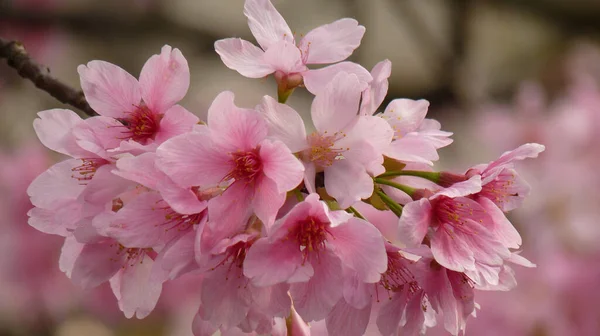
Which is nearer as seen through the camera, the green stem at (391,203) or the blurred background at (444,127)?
the green stem at (391,203)

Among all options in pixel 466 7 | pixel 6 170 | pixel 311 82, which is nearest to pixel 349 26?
pixel 311 82

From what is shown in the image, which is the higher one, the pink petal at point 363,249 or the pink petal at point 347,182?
the pink petal at point 347,182

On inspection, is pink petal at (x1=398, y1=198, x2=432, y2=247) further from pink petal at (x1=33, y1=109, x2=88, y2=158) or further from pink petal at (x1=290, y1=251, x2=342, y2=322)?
pink petal at (x1=33, y1=109, x2=88, y2=158)

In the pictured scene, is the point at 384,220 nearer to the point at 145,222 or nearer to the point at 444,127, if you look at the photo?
the point at 444,127

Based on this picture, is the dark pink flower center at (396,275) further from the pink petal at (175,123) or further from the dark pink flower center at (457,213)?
the pink petal at (175,123)

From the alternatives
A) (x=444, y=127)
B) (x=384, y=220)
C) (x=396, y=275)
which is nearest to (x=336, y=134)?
(x=396, y=275)

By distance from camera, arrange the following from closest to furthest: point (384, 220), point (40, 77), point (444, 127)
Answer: point (40, 77) → point (384, 220) → point (444, 127)

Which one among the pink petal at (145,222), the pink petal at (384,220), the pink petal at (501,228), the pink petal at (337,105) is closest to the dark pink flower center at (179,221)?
the pink petal at (145,222)
